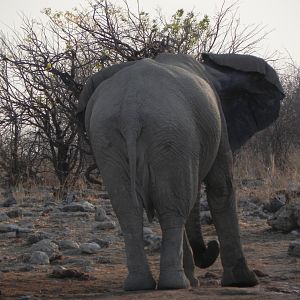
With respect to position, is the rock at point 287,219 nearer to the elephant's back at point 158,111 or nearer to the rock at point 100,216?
the rock at point 100,216

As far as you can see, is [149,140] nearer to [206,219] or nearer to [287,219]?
[287,219]

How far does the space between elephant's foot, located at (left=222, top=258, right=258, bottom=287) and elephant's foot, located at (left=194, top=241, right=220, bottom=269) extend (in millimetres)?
284

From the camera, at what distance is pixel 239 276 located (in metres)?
5.95

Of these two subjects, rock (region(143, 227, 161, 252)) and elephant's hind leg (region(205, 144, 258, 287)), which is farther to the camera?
rock (region(143, 227, 161, 252))

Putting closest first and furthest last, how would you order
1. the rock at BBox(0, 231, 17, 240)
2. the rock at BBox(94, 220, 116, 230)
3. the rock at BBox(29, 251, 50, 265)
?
1. the rock at BBox(29, 251, 50, 265)
2. the rock at BBox(0, 231, 17, 240)
3. the rock at BBox(94, 220, 116, 230)

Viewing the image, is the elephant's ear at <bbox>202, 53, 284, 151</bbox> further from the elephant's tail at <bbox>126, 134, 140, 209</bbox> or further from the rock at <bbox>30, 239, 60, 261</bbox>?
the rock at <bbox>30, 239, 60, 261</bbox>

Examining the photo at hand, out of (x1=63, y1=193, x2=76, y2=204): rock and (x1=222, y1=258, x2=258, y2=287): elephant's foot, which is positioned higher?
(x1=63, y1=193, x2=76, y2=204): rock

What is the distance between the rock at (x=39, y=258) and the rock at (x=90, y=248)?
57cm

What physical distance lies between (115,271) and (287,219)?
7.99 feet

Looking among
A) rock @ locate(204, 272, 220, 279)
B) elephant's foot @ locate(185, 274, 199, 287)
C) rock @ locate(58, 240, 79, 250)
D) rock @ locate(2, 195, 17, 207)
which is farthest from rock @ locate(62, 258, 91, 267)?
rock @ locate(2, 195, 17, 207)

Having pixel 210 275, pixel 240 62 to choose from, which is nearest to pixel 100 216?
pixel 210 275

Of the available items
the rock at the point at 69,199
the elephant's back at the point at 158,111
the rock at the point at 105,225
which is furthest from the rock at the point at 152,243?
the rock at the point at 69,199

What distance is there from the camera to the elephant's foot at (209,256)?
627 centimetres

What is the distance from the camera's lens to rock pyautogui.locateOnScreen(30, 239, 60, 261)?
7539mm
